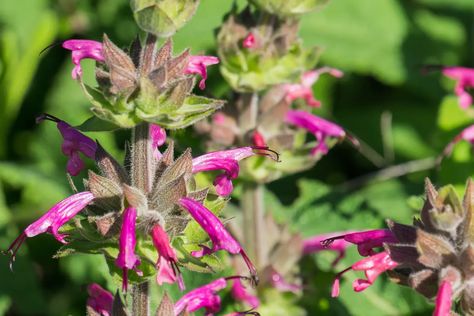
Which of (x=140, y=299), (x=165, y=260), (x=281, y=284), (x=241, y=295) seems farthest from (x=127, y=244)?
(x=281, y=284)

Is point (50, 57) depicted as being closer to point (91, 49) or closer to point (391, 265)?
point (91, 49)

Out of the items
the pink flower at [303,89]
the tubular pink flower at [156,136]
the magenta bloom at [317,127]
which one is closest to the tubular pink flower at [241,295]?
the magenta bloom at [317,127]

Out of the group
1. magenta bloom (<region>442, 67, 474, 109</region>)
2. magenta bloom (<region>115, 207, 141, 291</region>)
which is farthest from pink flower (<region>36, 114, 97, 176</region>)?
magenta bloom (<region>442, 67, 474, 109</region>)

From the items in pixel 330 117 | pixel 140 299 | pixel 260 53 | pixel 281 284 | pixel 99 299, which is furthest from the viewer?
pixel 330 117

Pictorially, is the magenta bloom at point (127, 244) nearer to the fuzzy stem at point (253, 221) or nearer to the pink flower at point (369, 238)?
the pink flower at point (369, 238)

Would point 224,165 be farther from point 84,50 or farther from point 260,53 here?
point 260,53

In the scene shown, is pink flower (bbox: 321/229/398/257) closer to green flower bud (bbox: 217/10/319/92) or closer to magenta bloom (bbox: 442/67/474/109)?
green flower bud (bbox: 217/10/319/92)

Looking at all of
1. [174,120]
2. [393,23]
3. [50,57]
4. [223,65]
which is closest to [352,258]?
[223,65]
